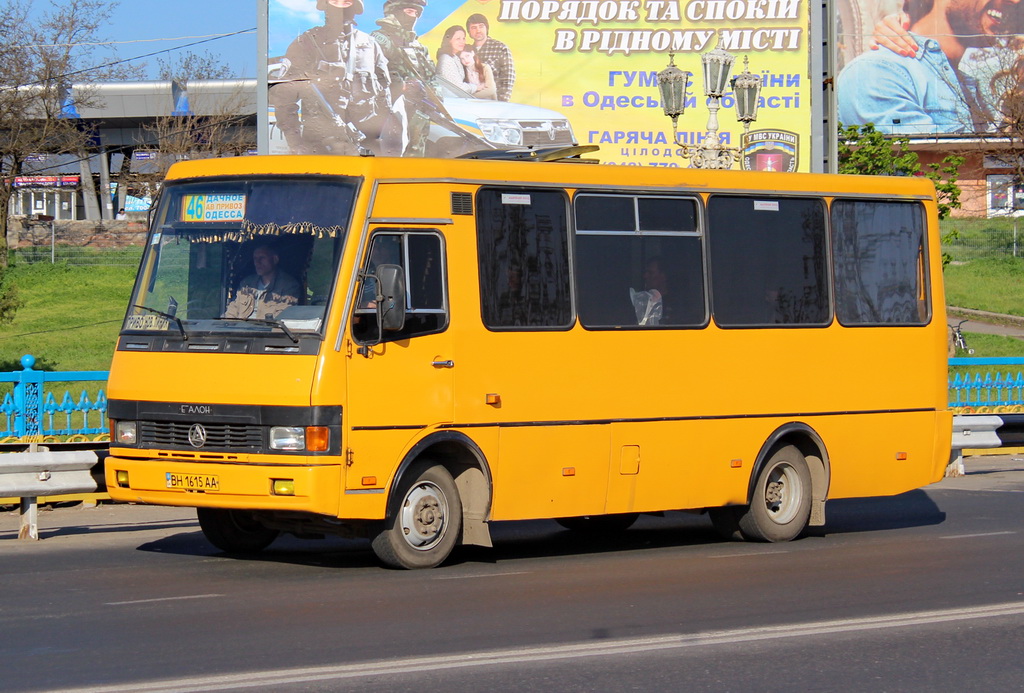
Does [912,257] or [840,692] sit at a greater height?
[912,257]

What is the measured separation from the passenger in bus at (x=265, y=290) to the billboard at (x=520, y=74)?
72.8 feet

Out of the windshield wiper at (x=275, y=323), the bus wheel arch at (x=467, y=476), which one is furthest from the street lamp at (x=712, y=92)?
the windshield wiper at (x=275, y=323)

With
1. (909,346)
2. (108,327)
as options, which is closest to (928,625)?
(909,346)

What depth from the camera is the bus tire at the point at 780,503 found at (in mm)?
12219

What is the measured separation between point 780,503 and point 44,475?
6113mm

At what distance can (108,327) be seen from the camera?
1560 inches

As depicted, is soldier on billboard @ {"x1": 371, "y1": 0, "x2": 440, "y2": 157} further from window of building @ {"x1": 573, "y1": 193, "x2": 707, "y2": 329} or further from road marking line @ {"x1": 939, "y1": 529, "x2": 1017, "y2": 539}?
road marking line @ {"x1": 939, "y1": 529, "x2": 1017, "y2": 539}

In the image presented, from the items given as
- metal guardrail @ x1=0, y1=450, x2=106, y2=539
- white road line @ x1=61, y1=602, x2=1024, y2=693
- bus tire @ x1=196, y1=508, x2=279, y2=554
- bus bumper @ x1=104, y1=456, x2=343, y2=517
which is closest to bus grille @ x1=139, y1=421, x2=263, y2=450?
bus bumper @ x1=104, y1=456, x2=343, y2=517

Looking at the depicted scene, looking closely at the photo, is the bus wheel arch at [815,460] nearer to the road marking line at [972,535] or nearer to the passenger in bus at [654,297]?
the road marking line at [972,535]

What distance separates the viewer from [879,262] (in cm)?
1312

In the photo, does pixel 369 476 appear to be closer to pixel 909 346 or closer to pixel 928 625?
pixel 928 625

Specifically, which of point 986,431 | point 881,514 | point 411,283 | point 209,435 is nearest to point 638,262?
point 411,283

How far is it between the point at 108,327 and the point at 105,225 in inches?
605

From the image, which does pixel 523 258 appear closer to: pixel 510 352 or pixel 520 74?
pixel 510 352
